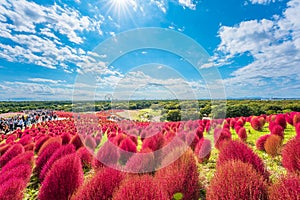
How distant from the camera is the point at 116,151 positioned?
6820 millimetres

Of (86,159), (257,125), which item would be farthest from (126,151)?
(257,125)

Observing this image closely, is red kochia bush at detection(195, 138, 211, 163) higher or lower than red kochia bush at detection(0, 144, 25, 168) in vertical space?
higher

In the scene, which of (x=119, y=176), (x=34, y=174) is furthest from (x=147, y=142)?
(x=34, y=174)

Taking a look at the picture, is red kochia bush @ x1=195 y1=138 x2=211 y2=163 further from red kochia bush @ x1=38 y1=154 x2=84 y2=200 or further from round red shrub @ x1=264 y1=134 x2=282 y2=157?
red kochia bush @ x1=38 y1=154 x2=84 y2=200

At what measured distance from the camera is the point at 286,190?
2646 millimetres

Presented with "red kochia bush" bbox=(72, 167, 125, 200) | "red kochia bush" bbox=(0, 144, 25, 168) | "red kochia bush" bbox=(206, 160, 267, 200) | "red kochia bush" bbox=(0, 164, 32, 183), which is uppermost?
"red kochia bush" bbox=(206, 160, 267, 200)

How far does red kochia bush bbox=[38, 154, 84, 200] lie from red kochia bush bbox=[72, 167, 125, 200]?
0.76m

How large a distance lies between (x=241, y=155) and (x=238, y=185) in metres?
1.79

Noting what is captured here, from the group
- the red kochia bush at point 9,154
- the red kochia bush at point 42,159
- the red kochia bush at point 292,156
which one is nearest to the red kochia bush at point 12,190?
the red kochia bush at point 42,159

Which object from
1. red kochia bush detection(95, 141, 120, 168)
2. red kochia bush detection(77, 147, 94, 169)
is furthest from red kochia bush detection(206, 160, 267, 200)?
red kochia bush detection(77, 147, 94, 169)

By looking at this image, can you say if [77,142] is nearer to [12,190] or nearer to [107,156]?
[107,156]

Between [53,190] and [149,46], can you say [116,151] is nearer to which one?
[53,190]

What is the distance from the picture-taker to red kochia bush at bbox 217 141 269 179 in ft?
14.0

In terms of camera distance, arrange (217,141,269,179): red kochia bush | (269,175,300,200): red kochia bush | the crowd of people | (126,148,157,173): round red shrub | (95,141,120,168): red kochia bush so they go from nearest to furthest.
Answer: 1. (269,175,300,200): red kochia bush
2. (217,141,269,179): red kochia bush
3. (126,148,157,173): round red shrub
4. (95,141,120,168): red kochia bush
5. the crowd of people
